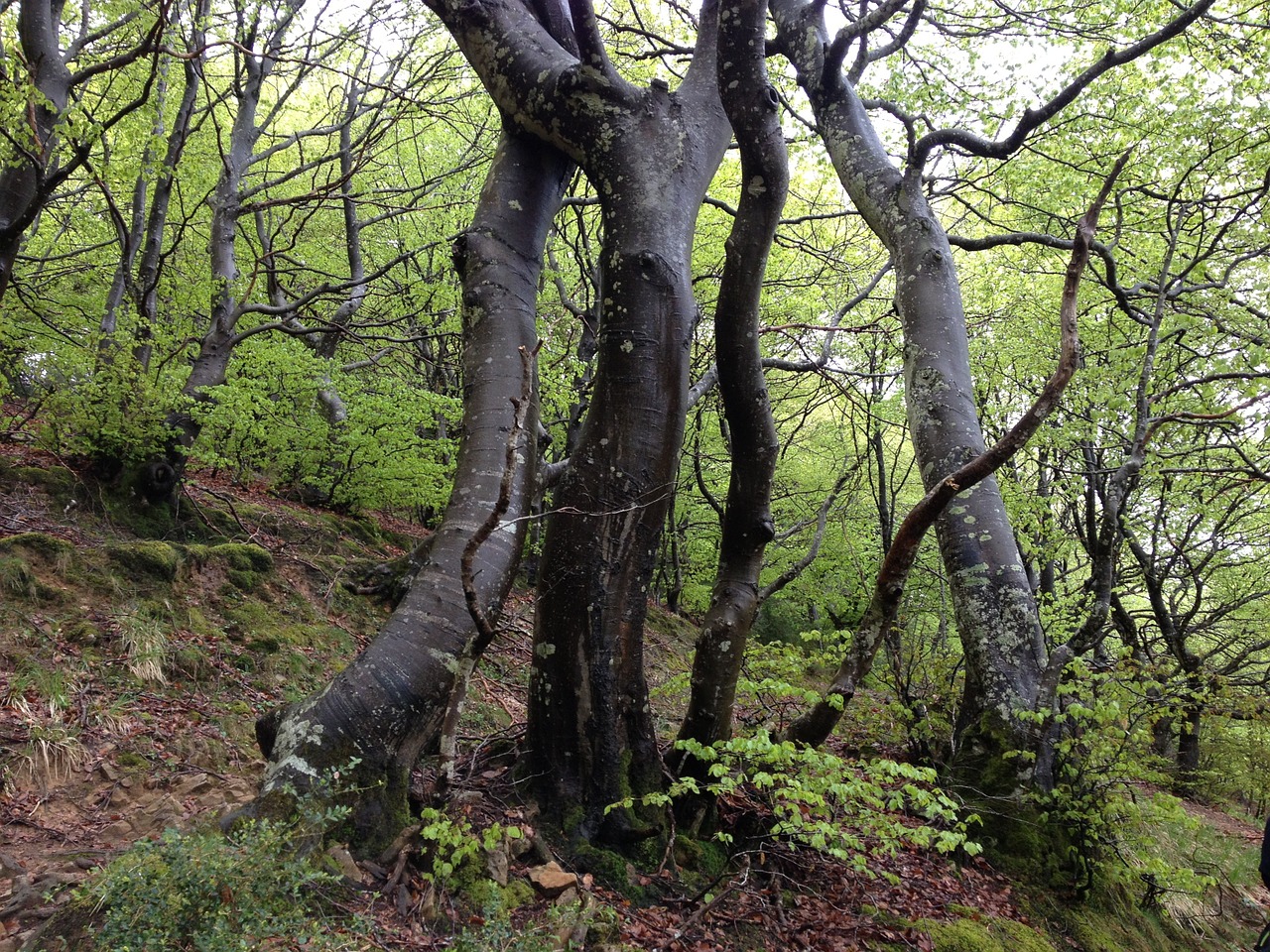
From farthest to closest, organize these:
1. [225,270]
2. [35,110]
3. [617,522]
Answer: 1. [225,270]
2. [35,110]
3. [617,522]

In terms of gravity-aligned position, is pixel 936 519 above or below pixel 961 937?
above

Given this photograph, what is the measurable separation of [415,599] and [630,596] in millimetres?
1016

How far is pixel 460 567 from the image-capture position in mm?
3018

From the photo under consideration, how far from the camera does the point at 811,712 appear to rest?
382 cm

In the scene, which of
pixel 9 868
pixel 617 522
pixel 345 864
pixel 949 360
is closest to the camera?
pixel 9 868

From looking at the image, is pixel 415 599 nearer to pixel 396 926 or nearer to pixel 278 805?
pixel 278 805

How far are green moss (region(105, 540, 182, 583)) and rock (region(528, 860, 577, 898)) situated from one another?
3.90 meters

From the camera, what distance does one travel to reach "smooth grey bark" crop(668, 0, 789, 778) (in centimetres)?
337

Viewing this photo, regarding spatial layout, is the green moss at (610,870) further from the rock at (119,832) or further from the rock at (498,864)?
the rock at (119,832)

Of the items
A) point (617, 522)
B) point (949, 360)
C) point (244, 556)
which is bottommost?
point (244, 556)

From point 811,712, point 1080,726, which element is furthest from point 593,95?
point 1080,726

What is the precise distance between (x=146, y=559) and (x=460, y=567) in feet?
11.5

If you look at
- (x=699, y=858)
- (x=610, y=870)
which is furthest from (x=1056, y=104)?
(x=610, y=870)

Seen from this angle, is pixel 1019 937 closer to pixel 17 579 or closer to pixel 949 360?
pixel 949 360
